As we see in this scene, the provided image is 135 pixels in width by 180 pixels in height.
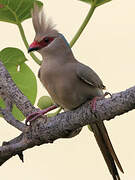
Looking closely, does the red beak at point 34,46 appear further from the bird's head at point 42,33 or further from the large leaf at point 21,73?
the large leaf at point 21,73

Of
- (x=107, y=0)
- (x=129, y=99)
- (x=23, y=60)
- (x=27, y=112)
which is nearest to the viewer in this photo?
(x=129, y=99)

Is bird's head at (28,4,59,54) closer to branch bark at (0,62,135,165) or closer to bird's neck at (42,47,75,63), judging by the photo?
bird's neck at (42,47,75,63)

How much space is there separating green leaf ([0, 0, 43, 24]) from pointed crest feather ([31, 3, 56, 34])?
170 millimetres

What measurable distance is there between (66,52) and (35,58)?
17 centimetres

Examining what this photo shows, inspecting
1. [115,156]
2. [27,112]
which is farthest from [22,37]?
[115,156]

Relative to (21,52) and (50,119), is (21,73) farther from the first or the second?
(50,119)

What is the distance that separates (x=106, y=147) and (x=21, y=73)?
1.88 feet

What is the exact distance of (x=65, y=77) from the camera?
157cm

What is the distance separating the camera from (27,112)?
65.0 inches

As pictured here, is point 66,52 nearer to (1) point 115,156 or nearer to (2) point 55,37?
(2) point 55,37

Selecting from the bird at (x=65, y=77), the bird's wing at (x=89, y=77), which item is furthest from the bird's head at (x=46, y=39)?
the bird's wing at (x=89, y=77)

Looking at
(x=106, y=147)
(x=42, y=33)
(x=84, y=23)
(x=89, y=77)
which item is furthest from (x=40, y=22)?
(x=106, y=147)

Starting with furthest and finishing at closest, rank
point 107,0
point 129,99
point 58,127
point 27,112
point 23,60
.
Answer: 1. point 23,60
2. point 107,0
3. point 27,112
4. point 58,127
5. point 129,99

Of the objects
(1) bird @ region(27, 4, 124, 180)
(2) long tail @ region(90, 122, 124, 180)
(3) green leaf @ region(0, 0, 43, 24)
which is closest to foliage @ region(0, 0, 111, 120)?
(3) green leaf @ region(0, 0, 43, 24)
